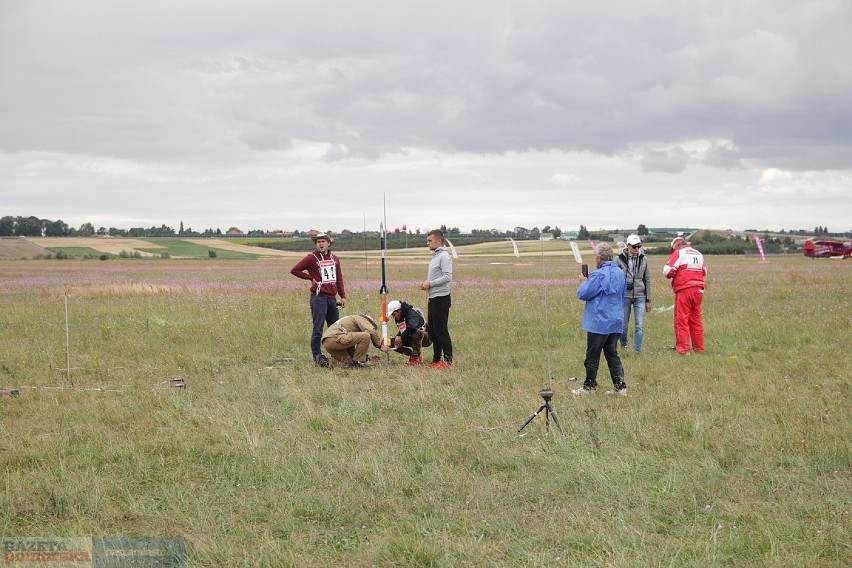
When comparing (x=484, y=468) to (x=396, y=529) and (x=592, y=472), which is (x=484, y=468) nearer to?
(x=592, y=472)

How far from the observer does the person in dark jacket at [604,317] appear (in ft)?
32.6

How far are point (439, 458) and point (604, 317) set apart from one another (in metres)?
3.83

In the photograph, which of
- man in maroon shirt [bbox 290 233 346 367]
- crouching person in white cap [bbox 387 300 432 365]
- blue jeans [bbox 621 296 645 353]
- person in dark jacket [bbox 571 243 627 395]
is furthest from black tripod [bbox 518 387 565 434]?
blue jeans [bbox 621 296 645 353]

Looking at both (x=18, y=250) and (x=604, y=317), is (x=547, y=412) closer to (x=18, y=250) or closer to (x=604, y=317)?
(x=604, y=317)

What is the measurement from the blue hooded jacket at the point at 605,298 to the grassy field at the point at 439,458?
990mm

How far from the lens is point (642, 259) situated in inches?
553

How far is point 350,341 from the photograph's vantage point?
12.2 metres

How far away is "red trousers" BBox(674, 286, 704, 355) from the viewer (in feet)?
44.2

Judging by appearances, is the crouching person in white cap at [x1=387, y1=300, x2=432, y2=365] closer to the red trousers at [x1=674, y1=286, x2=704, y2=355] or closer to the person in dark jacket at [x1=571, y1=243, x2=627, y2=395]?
the person in dark jacket at [x1=571, y1=243, x2=627, y2=395]

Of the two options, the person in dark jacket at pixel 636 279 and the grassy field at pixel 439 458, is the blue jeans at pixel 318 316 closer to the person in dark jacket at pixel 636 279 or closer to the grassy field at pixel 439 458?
the grassy field at pixel 439 458

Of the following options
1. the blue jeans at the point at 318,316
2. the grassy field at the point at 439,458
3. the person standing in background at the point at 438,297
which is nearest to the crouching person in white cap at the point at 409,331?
the person standing in background at the point at 438,297

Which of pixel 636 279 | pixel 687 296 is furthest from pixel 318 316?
pixel 687 296

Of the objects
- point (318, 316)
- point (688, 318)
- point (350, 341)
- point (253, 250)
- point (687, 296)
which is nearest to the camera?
point (350, 341)

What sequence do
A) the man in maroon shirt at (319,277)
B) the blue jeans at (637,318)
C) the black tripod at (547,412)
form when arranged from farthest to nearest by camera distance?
1. the blue jeans at (637,318)
2. the man in maroon shirt at (319,277)
3. the black tripod at (547,412)
